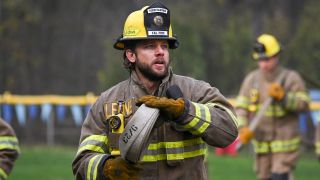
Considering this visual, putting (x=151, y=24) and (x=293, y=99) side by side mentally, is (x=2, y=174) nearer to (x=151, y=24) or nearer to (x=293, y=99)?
(x=151, y=24)

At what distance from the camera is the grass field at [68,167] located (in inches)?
582

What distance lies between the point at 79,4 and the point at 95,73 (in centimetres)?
272

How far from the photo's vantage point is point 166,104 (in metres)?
5.64

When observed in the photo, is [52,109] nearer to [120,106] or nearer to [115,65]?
[115,65]

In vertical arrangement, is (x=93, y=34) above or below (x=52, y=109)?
above

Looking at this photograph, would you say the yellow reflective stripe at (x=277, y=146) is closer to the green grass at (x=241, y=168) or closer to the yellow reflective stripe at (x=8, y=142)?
Result: the green grass at (x=241, y=168)

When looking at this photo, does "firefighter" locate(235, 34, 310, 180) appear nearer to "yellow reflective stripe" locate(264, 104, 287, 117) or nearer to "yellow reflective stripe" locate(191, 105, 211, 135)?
"yellow reflective stripe" locate(264, 104, 287, 117)

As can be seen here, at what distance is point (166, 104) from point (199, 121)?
11.3 inches

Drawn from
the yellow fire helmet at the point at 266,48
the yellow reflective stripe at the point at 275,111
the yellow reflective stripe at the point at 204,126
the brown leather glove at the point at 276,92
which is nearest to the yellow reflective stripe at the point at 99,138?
the yellow reflective stripe at the point at 204,126

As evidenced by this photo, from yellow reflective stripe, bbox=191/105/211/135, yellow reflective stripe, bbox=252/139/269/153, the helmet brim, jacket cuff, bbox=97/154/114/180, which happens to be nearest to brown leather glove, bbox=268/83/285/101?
yellow reflective stripe, bbox=252/139/269/153

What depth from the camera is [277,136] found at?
36.9 ft

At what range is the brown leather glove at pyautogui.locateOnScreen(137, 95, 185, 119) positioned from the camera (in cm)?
564

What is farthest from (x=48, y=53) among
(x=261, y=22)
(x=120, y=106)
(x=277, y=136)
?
(x=120, y=106)

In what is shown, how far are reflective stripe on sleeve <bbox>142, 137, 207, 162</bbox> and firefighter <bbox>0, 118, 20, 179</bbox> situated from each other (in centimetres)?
176
